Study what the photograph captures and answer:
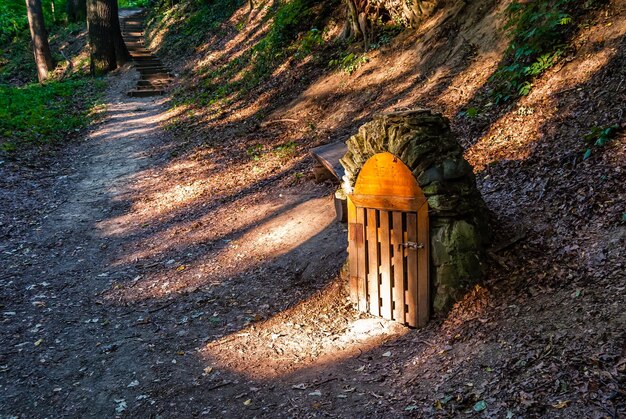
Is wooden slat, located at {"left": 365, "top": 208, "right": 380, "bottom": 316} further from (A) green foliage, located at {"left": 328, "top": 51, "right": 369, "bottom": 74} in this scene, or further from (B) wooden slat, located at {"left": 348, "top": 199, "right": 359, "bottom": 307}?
(A) green foliage, located at {"left": 328, "top": 51, "right": 369, "bottom": 74}

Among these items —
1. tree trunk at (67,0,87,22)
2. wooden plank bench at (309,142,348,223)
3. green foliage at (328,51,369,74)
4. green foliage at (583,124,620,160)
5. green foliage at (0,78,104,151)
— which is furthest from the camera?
tree trunk at (67,0,87,22)

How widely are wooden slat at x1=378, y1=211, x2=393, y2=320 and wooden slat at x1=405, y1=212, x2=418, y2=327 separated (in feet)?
0.71

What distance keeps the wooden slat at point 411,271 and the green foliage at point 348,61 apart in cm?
799

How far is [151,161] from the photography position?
1201 centimetres

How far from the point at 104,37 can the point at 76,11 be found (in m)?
14.7

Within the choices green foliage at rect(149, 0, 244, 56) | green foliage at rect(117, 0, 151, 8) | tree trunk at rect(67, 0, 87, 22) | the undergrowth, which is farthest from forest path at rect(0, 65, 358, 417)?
green foliage at rect(117, 0, 151, 8)

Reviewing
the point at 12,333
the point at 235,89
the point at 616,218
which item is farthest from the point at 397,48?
the point at 12,333

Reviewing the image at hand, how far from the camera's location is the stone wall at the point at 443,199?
15.2ft

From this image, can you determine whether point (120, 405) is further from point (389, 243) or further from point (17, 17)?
point (17, 17)

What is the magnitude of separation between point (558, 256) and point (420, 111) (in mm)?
1839

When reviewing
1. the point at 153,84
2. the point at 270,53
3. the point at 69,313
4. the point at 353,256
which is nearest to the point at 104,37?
the point at 153,84

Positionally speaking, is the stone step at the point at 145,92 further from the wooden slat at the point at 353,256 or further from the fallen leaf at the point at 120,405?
the fallen leaf at the point at 120,405

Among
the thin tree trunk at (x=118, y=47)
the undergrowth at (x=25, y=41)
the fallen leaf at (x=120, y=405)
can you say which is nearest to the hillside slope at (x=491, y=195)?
the fallen leaf at (x=120, y=405)

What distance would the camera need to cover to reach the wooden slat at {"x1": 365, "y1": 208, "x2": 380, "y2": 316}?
5.08 m
